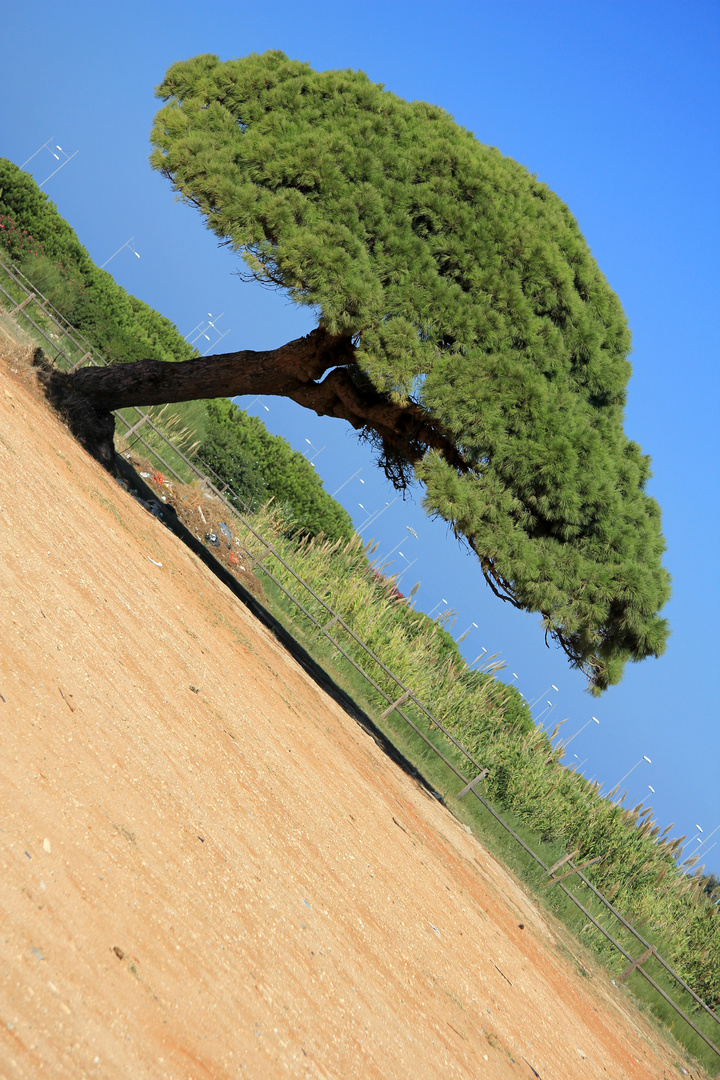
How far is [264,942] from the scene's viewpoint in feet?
13.3

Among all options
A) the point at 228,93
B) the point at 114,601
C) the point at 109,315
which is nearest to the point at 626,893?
the point at 114,601

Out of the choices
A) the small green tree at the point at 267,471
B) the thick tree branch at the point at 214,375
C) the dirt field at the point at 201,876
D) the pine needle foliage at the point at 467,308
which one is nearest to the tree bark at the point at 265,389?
the thick tree branch at the point at 214,375

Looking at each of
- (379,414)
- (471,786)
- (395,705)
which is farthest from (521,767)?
(379,414)

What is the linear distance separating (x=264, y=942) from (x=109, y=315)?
18.1 meters

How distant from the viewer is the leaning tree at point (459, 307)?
8.78 m

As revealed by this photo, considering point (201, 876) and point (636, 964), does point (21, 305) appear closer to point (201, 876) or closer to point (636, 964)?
point (201, 876)

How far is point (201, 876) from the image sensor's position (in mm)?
4086

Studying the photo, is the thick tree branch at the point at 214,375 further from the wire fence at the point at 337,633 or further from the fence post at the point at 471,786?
the fence post at the point at 471,786

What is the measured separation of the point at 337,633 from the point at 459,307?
7.69 m

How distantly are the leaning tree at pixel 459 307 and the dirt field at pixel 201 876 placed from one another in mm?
2963

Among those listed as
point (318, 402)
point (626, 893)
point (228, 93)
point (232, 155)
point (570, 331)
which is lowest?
point (626, 893)

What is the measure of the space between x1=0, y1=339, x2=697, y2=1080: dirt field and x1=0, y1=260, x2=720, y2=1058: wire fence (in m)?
1.79

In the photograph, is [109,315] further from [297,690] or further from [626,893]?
[626,893]

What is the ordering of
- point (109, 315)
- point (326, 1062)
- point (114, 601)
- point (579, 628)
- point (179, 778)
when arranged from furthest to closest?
point (109, 315) < point (579, 628) < point (114, 601) < point (179, 778) < point (326, 1062)
